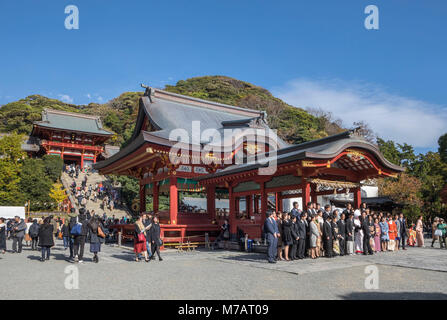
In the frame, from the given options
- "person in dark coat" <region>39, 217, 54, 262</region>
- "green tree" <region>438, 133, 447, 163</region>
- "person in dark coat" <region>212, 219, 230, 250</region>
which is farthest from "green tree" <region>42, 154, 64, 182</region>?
"green tree" <region>438, 133, 447, 163</region>

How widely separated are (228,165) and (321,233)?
7563 millimetres

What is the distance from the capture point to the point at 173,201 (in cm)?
1678

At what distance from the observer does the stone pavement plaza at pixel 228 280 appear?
6.45 meters

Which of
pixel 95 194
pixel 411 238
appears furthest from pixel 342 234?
pixel 95 194

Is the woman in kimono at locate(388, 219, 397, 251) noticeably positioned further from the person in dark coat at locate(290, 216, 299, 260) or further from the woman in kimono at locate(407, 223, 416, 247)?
the person in dark coat at locate(290, 216, 299, 260)

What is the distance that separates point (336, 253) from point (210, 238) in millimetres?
6782

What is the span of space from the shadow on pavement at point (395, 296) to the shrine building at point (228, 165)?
6251mm

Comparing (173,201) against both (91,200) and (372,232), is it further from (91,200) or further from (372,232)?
(91,200)

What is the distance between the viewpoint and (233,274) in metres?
8.81

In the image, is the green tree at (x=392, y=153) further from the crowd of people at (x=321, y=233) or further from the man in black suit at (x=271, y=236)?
the man in black suit at (x=271, y=236)

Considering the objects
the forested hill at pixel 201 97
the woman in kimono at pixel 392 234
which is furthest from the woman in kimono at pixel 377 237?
the forested hill at pixel 201 97
